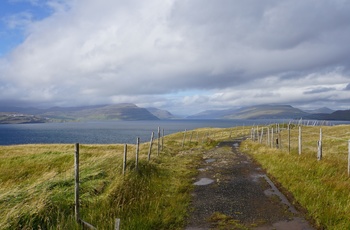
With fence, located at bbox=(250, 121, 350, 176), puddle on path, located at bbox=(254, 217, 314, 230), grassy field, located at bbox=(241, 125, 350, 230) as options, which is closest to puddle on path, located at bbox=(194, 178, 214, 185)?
grassy field, located at bbox=(241, 125, 350, 230)

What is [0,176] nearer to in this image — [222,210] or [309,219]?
[222,210]

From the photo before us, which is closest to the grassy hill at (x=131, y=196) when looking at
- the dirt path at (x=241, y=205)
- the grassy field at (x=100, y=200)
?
the grassy field at (x=100, y=200)

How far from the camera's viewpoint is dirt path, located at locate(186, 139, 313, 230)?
8727mm

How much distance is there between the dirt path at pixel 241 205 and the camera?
8727 millimetres

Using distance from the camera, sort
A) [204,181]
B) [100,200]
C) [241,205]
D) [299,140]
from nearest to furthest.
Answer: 1. [100,200]
2. [241,205]
3. [204,181]
4. [299,140]

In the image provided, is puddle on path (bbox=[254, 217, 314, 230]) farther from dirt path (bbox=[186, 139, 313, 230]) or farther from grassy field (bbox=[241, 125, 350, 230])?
grassy field (bbox=[241, 125, 350, 230])

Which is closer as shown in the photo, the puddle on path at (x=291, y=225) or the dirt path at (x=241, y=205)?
the puddle on path at (x=291, y=225)

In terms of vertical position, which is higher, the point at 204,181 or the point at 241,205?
the point at 241,205

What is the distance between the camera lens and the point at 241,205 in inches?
417

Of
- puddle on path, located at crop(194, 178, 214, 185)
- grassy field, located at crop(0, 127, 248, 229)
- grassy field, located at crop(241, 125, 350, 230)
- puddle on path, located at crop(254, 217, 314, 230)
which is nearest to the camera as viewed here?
grassy field, located at crop(0, 127, 248, 229)

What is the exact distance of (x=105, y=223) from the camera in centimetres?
812

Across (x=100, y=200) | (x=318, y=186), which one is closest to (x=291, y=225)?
(x=318, y=186)

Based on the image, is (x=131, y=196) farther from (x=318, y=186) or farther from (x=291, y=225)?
(x=318, y=186)

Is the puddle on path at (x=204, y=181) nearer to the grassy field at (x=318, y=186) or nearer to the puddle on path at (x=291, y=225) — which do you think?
the grassy field at (x=318, y=186)
